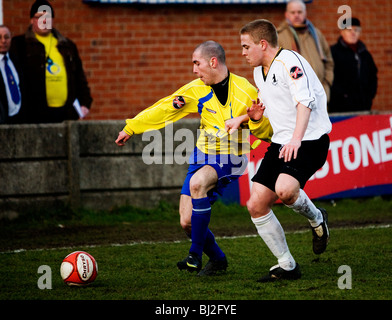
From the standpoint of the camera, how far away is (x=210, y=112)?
23.1 ft

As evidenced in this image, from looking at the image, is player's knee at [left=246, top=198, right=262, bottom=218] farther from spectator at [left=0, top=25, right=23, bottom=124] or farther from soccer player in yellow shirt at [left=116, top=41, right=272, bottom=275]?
spectator at [left=0, top=25, right=23, bottom=124]

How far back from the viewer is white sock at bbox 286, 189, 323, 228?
6.30m

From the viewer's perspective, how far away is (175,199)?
Result: 1077 centimetres

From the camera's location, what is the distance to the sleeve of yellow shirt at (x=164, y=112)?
711 centimetres

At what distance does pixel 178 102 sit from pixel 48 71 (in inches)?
143

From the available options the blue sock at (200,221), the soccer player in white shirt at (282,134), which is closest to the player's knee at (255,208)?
the soccer player in white shirt at (282,134)

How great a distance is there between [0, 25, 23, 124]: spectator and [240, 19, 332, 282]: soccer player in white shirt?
14.7 feet

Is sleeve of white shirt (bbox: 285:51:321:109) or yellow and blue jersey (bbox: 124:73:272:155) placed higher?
sleeve of white shirt (bbox: 285:51:321:109)

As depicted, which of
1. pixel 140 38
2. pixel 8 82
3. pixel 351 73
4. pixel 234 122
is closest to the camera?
pixel 234 122

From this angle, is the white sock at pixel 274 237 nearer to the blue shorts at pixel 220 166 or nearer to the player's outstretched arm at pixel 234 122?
the blue shorts at pixel 220 166

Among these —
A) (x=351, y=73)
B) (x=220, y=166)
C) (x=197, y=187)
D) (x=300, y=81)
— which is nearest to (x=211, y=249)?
(x=197, y=187)

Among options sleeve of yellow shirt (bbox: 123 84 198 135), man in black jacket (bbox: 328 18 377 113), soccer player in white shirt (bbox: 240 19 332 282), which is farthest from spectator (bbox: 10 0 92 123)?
soccer player in white shirt (bbox: 240 19 332 282)

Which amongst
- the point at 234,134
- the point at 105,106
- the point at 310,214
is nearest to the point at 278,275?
the point at 310,214

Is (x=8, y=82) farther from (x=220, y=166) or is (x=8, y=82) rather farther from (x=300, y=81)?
(x=300, y=81)
